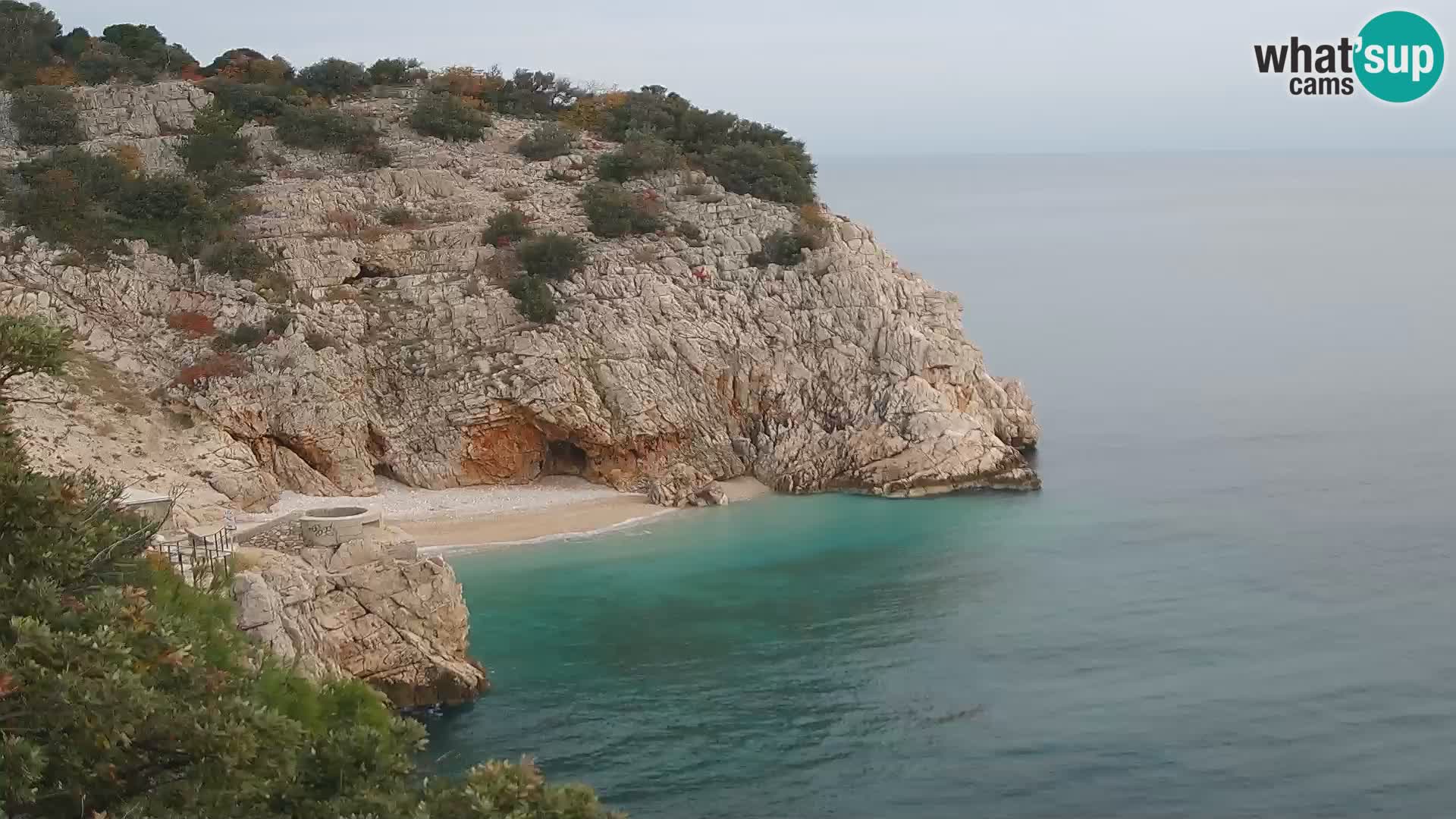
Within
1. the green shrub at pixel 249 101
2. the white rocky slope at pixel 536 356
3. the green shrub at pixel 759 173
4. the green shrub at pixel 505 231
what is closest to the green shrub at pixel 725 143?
the green shrub at pixel 759 173

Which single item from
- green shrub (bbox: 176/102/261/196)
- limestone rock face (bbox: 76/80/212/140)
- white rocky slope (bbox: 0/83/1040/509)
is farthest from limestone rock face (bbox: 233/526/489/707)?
limestone rock face (bbox: 76/80/212/140)

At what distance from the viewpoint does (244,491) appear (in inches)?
1356

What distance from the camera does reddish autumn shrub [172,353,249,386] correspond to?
36.5 meters

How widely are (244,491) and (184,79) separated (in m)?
20.0

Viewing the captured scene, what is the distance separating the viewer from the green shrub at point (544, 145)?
4744 centimetres

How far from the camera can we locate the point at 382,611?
2342cm

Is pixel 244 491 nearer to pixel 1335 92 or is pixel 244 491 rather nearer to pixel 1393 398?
pixel 1335 92

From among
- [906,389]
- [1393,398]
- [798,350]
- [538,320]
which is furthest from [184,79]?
[1393,398]

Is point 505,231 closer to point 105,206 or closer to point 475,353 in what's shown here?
point 475,353

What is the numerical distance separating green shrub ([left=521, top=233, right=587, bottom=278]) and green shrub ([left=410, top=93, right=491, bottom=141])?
26.2 feet

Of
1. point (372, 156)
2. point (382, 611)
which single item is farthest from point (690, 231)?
point (382, 611)

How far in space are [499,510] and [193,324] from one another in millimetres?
9688

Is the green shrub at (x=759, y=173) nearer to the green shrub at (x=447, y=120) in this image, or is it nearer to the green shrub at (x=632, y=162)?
the green shrub at (x=632, y=162)

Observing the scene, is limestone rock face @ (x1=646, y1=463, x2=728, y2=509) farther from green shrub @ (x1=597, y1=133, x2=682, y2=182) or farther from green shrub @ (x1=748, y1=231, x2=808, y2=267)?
green shrub @ (x1=597, y1=133, x2=682, y2=182)
